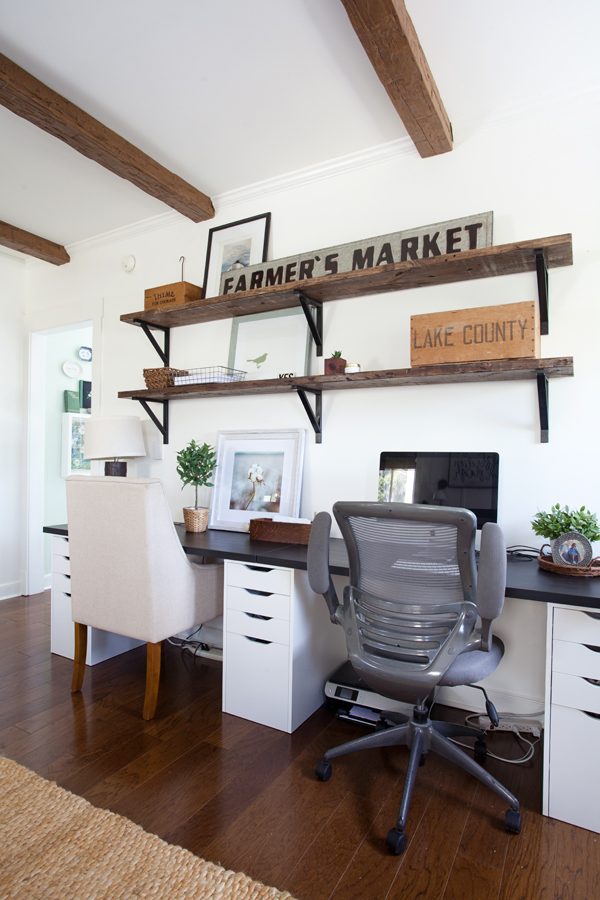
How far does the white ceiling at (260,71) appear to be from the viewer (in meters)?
1.74

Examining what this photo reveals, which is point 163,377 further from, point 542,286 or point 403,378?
point 542,286

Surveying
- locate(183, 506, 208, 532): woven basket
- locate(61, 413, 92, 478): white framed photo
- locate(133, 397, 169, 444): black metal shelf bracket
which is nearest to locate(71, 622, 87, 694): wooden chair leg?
locate(183, 506, 208, 532): woven basket

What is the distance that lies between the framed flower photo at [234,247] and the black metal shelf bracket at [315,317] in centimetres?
47

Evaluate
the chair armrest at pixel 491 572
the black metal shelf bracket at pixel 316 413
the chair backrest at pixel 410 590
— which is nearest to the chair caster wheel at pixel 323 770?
the chair backrest at pixel 410 590

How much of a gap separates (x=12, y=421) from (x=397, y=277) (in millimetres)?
3197

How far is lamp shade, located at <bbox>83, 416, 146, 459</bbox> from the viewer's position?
2.93m

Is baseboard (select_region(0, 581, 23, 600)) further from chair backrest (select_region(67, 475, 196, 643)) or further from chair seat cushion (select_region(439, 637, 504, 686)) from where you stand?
chair seat cushion (select_region(439, 637, 504, 686))

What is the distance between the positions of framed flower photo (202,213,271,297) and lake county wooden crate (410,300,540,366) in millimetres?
1169

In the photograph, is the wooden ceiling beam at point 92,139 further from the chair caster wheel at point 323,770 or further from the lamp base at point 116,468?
the chair caster wheel at point 323,770

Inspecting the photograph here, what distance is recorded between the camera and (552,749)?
156 cm

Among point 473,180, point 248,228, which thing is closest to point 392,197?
point 473,180

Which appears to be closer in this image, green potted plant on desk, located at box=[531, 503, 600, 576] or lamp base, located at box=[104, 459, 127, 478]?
green potted plant on desk, located at box=[531, 503, 600, 576]

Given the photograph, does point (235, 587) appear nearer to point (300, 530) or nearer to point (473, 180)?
point (300, 530)

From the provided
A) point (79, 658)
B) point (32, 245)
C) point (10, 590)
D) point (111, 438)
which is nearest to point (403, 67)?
point (111, 438)
